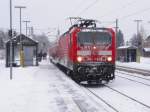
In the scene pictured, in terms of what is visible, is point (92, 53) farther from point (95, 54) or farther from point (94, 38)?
point (94, 38)

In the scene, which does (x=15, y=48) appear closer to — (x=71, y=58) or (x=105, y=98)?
(x=71, y=58)

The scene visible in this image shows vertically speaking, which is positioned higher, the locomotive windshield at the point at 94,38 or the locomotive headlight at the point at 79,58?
the locomotive windshield at the point at 94,38

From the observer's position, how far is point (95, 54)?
68.4 feet

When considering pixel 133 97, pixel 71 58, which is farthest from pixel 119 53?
pixel 133 97

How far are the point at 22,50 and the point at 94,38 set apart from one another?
22.3 metres

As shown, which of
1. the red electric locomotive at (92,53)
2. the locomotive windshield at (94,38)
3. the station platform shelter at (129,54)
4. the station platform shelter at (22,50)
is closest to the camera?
the red electric locomotive at (92,53)

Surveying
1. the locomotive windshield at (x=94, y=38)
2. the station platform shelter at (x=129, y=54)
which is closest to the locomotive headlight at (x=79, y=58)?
the locomotive windshield at (x=94, y=38)

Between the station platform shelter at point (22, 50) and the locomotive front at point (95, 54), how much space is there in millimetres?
21184

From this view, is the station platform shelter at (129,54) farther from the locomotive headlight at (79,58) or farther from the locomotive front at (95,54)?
the locomotive headlight at (79,58)

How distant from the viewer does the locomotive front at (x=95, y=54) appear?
20641mm

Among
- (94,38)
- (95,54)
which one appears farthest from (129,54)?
(95,54)

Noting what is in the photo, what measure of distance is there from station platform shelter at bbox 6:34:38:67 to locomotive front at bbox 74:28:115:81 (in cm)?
2118

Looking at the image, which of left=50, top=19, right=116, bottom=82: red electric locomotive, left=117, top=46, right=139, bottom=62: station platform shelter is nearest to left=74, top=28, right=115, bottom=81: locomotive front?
left=50, top=19, right=116, bottom=82: red electric locomotive

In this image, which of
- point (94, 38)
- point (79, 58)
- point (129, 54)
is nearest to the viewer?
point (79, 58)
